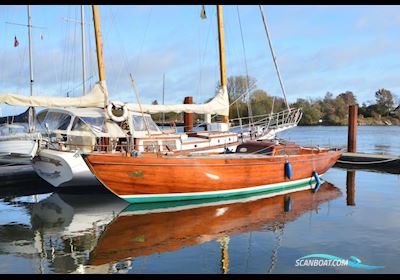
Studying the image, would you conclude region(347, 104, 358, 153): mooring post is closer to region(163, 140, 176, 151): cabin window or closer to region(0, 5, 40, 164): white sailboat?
region(163, 140, 176, 151): cabin window

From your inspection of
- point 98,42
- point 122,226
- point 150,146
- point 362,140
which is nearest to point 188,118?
point 98,42

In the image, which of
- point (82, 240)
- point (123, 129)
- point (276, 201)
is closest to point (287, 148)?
point (276, 201)

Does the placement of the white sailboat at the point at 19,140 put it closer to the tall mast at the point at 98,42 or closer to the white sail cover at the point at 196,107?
the tall mast at the point at 98,42

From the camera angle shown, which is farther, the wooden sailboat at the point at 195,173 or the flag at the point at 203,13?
the flag at the point at 203,13

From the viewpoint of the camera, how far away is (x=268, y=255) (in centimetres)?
906

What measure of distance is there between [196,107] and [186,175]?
20.0ft

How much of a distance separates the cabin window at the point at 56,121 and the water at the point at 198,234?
2.79m

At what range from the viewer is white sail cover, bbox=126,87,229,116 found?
18156 millimetres

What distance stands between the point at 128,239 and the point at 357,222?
6.36 m

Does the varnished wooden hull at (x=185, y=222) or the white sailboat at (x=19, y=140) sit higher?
the white sailboat at (x=19, y=140)

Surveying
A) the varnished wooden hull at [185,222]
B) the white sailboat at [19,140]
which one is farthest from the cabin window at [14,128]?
the varnished wooden hull at [185,222]

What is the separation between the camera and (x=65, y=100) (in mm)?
16734

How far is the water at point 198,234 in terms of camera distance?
863cm

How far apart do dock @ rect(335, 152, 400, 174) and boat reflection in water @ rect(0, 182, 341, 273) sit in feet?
23.8
